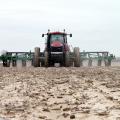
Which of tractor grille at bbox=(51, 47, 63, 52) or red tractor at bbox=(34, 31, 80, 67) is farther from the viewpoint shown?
tractor grille at bbox=(51, 47, 63, 52)

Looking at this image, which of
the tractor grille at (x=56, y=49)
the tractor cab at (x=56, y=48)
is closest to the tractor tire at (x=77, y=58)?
the tractor cab at (x=56, y=48)

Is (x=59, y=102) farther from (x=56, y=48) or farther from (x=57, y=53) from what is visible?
(x=56, y=48)

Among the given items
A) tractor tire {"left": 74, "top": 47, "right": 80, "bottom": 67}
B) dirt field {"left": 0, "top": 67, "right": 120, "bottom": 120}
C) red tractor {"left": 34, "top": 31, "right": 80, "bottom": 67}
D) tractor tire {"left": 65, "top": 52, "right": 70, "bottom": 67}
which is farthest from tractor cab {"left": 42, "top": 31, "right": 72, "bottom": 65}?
dirt field {"left": 0, "top": 67, "right": 120, "bottom": 120}

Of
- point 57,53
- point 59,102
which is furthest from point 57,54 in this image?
point 59,102

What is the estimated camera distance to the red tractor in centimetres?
3409

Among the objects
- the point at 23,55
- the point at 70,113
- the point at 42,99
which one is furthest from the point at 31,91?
the point at 23,55

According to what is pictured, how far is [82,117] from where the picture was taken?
9.30m

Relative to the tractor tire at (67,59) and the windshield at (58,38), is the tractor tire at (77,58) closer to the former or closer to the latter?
the tractor tire at (67,59)

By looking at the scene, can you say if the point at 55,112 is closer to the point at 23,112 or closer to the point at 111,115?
the point at 23,112

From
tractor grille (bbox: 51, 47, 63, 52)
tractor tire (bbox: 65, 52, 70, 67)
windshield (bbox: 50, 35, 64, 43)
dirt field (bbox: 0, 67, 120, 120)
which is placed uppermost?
windshield (bbox: 50, 35, 64, 43)

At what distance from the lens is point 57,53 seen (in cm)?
3431

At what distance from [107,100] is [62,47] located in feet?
75.5

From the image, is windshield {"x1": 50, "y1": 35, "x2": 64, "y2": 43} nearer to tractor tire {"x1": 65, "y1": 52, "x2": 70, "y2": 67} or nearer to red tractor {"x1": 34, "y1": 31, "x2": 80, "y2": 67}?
red tractor {"x1": 34, "y1": 31, "x2": 80, "y2": 67}

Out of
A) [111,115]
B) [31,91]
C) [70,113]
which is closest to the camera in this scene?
[111,115]
